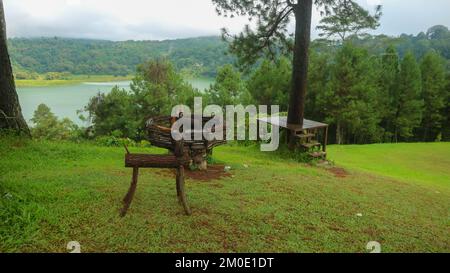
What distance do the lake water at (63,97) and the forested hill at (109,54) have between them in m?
3.32

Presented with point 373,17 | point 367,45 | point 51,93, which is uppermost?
point 367,45

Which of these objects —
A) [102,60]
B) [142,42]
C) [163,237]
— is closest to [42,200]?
[163,237]

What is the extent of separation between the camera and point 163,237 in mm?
3787

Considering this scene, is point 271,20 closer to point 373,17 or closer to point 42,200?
point 373,17

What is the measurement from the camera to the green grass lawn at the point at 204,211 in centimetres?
370

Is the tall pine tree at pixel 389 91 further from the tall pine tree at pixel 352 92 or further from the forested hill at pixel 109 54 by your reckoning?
the forested hill at pixel 109 54

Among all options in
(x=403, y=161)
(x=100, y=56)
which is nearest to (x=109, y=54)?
(x=100, y=56)

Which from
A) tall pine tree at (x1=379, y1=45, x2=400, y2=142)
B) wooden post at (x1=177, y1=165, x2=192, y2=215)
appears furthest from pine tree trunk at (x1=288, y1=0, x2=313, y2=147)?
tall pine tree at (x1=379, y1=45, x2=400, y2=142)

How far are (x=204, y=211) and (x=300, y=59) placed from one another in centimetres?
704

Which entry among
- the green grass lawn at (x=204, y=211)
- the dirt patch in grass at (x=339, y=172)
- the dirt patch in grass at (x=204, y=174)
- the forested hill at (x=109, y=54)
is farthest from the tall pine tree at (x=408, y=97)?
the forested hill at (x=109, y=54)

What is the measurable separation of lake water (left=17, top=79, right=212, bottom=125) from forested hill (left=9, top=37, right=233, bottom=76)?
3292mm

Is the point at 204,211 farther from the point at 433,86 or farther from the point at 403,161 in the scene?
the point at 433,86

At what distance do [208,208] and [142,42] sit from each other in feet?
251

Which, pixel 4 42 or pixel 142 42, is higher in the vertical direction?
pixel 142 42
